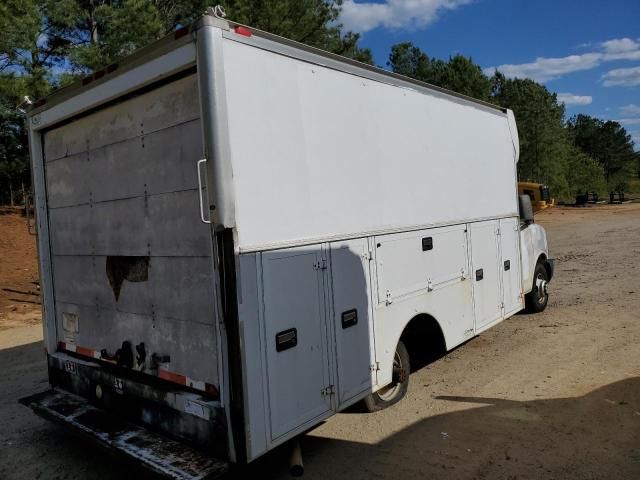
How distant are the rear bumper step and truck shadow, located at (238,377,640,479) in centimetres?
79

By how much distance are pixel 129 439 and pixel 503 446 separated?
9.09 ft

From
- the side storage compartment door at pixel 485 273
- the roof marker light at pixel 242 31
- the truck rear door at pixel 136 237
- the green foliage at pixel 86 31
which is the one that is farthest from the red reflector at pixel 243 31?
the green foliage at pixel 86 31

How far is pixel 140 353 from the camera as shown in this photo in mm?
3840

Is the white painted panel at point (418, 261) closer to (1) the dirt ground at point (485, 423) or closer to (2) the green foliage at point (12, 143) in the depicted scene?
(1) the dirt ground at point (485, 423)

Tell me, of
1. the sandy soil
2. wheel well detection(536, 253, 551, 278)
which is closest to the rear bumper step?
wheel well detection(536, 253, 551, 278)

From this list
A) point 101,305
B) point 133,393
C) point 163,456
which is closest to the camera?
point 163,456

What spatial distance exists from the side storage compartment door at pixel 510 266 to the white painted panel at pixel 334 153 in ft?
2.92

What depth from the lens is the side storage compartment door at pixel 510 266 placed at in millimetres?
Result: 6285

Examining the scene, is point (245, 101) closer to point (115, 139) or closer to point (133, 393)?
point (115, 139)

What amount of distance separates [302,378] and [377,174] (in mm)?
1766

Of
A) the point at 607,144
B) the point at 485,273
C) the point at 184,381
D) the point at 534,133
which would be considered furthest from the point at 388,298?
the point at 607,144

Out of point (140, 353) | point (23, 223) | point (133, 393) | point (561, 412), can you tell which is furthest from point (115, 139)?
point (23, 223)

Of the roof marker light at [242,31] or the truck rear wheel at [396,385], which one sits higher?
the roof marker light at [242,31]

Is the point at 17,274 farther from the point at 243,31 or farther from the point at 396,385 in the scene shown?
the point at 243,31
